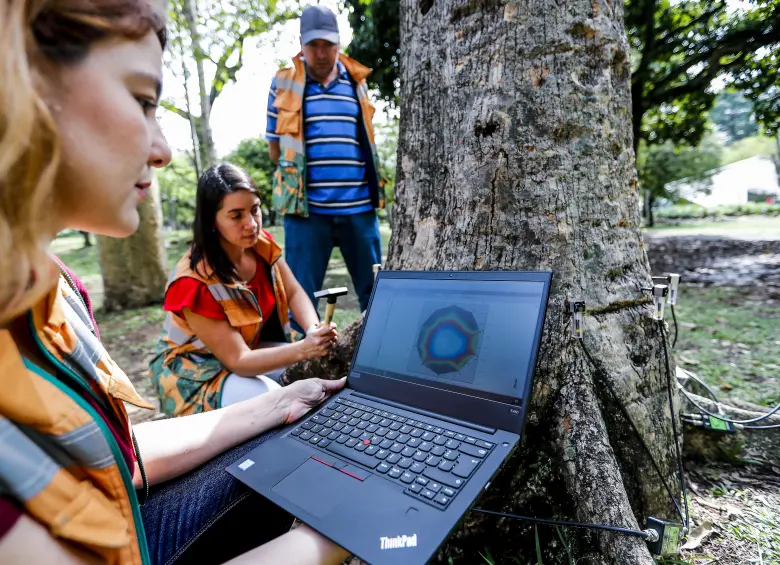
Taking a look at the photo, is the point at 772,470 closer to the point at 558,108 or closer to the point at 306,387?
the point at 558,108

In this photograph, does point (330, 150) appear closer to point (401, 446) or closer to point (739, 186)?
point (401, 446)

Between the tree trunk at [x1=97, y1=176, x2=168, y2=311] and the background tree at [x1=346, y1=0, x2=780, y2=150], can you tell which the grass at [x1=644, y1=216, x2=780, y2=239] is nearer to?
the background tree at [x1=346, y1=0, x2=780, y2=150]

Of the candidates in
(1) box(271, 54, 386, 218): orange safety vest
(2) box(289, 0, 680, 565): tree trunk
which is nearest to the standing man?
(1) box(271, 54, 386, 218): orange safety vest

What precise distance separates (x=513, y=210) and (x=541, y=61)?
507 mm

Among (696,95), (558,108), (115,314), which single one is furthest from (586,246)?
(696,95)

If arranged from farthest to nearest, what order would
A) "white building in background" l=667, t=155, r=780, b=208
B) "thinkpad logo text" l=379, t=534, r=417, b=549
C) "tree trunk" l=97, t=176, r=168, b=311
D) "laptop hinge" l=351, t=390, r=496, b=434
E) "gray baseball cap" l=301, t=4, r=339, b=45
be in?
1. "white building in background" l=667, t=155, r=780, b=208
2. "tree trunk" l=97, t=176, r=168, b=311
3. "gray baseball cap" l=301, t=4, r=339, b=45
4. "laptop hinge" l=351, t=390, r=496, b=434
5. "thinkpad logo text" l=379, t=534, r=417, b=549

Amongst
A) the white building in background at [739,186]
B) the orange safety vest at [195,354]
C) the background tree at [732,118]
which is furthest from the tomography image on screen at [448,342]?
the background tree at [732,118]

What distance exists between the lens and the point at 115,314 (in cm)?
606

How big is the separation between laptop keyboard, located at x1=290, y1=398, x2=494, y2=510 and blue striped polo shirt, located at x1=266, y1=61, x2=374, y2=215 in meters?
1.92

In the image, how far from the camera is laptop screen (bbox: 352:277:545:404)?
110 centimetres

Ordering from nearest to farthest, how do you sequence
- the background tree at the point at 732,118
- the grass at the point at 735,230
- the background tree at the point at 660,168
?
the grass at the point at 735,230 → the background tree at the point at 660,168 → the background tree at the point at 732,118

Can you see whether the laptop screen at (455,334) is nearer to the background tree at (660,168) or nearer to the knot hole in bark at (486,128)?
the knot hole in bark at (486,128)

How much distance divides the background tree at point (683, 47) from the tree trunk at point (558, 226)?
5362 millimetres

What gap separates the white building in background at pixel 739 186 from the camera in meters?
28.8
